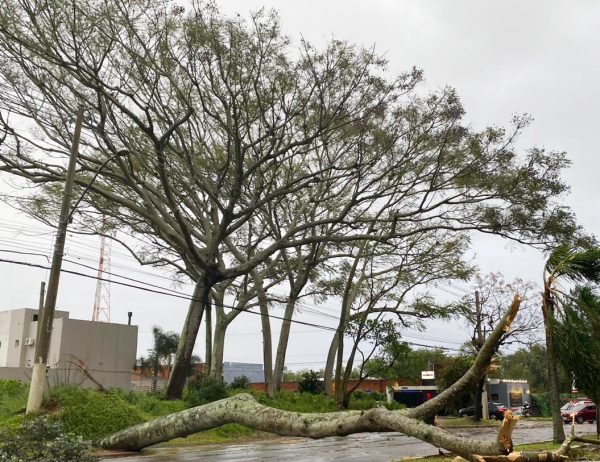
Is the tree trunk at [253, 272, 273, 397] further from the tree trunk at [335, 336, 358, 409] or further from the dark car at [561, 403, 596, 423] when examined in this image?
the dark car at [561, 403, 596, 423]

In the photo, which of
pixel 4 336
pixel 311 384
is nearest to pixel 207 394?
pixel 311 384

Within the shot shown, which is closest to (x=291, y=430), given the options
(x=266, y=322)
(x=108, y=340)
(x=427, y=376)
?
(x=108, y=340)

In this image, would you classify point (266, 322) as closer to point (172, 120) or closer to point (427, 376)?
point (172, 120)

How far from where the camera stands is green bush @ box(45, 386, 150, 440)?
1659 cm

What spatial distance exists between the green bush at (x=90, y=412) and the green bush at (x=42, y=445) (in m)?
6.33

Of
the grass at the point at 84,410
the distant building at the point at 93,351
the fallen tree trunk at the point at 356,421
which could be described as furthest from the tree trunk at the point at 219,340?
the fallen tree trunk at the point at 356,421

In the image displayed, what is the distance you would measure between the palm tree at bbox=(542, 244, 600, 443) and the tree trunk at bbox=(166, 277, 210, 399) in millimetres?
14297

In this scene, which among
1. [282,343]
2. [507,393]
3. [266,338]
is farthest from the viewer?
[507,393]

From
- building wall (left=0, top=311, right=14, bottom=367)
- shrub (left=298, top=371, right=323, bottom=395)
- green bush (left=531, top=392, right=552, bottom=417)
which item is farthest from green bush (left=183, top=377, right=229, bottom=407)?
green bush (left=531, top=392, right=552, bottom=417)

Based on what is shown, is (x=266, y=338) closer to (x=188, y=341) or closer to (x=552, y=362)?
(x=188, y=341)

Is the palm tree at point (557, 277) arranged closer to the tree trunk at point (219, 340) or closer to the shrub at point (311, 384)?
the tree trunk at point (219, 340)

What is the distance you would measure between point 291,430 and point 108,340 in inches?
734

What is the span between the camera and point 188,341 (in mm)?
26266

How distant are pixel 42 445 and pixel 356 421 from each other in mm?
5131
